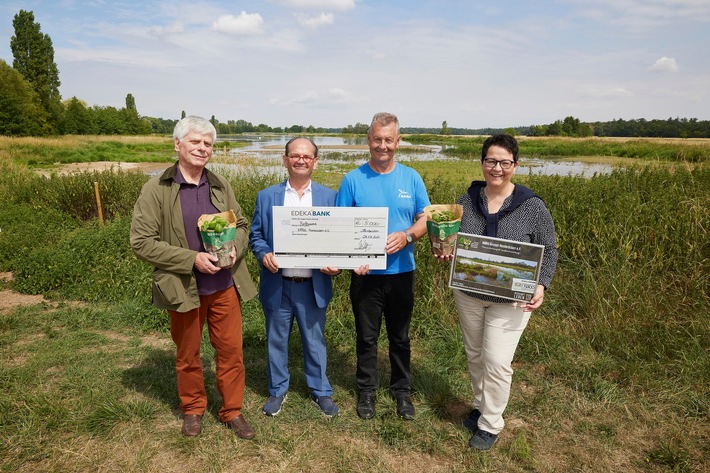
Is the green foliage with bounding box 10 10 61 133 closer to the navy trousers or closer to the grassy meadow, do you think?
the grassy meadow

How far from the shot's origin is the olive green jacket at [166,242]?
2678 millimetres

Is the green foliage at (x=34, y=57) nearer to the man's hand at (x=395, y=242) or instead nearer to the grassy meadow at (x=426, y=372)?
the grassy meadow at (x=426, y=372)

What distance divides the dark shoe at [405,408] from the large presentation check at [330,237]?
1.19m

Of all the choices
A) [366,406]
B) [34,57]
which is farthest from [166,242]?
[34,57]

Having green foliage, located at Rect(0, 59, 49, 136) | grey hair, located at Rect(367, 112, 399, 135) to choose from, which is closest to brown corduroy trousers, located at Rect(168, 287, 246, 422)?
grey hair, located at Rect(367, 112, 399, 135)

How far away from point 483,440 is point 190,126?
2922 millimetres

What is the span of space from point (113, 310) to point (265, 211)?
11.3 ft

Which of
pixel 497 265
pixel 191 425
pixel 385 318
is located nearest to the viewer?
pixel 497 265

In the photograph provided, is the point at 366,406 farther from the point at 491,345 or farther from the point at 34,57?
the point at 34,57

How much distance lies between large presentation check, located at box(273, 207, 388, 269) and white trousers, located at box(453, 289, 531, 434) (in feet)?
2.37

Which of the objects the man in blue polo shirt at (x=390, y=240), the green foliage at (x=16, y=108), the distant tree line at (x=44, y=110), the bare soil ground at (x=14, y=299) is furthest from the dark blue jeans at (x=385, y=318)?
the green foliage at (x=16, y=108)

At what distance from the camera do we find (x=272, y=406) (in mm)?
3408

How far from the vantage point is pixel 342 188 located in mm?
3203

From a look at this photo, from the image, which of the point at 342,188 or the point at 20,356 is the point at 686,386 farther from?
the point at 20,356
